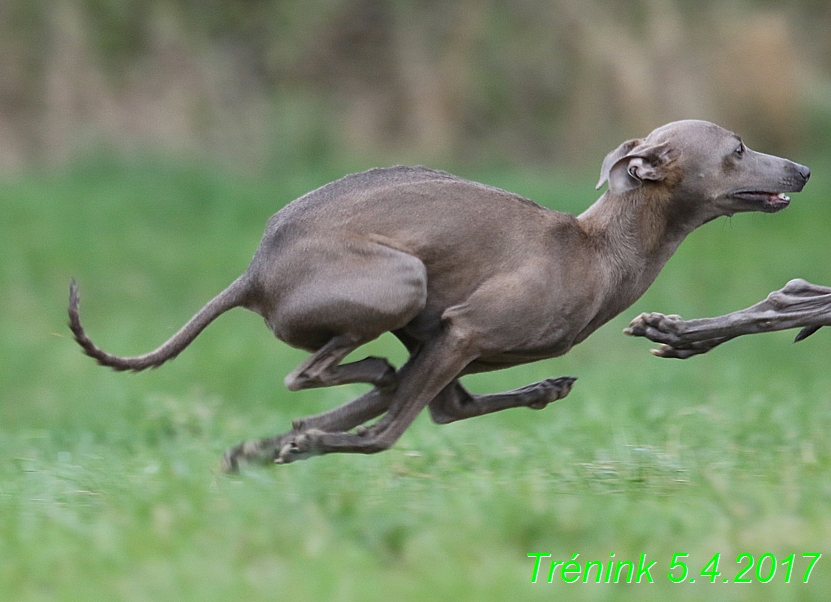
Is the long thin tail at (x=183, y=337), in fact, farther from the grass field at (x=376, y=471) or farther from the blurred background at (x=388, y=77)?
the blurred background at (x=388, y=77)

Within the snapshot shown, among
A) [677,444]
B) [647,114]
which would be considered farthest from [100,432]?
[647,114]

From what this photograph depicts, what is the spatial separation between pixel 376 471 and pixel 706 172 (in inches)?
80.6

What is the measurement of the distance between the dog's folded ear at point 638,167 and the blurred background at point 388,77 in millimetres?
12288

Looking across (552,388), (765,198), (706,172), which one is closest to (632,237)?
(706,172)

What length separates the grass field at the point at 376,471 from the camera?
13.2 ft

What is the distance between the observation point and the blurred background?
57.4 ft

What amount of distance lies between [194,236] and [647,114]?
7.08m

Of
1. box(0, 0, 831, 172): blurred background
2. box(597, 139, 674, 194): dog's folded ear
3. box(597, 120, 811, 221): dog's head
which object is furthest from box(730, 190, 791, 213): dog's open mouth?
box(0, 0, 831, 172): blurred background

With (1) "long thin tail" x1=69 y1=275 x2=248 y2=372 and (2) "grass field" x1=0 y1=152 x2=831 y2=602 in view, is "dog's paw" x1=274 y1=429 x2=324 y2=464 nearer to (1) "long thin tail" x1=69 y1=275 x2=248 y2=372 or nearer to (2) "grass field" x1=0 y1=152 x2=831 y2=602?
(2) "grass field" x1=0 y1=152 x2=831 y2=602

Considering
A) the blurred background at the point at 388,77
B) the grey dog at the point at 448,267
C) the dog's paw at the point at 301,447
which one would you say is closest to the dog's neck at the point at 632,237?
the grey dog at the point at 448,267

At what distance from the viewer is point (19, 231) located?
45.6 ft

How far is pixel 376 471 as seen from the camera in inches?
231

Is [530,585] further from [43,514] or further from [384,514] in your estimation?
[43,514]

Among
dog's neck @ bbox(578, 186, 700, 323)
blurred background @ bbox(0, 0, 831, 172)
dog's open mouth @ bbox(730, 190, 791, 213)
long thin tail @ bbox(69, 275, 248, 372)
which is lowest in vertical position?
blurred background @ bbox(0, 0, 831, 172)
